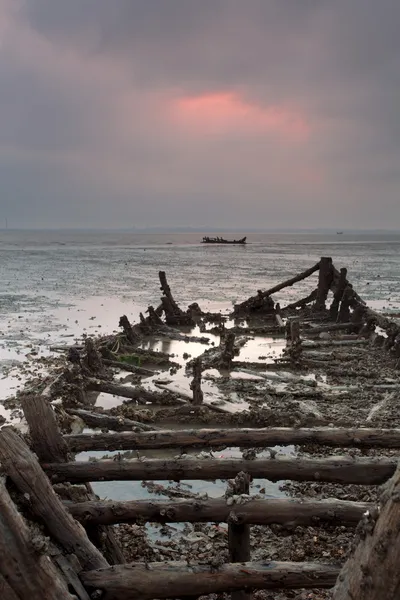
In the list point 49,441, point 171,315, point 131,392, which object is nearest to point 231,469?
point 49,441

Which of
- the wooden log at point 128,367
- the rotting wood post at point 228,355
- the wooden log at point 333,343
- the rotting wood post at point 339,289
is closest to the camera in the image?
the wooden log at point 128,367

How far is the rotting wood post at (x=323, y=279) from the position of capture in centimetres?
2170

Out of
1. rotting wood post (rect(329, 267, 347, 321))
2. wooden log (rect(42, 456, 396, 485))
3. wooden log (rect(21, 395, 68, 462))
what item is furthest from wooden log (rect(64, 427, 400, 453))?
rotting wood post (rect(329, 267, 347, 321))

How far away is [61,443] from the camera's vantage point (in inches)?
191

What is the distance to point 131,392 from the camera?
1079 cm

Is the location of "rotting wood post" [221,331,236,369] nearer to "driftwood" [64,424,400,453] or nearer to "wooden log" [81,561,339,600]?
"driftwood" [64,424,400,453]

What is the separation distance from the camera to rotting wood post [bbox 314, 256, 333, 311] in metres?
21.7

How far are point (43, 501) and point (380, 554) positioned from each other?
8.24 ft

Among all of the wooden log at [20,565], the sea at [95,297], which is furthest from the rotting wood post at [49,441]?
the sea at [95,297]

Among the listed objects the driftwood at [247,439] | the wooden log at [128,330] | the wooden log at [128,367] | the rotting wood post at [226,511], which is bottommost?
the wooden log at [128,367]

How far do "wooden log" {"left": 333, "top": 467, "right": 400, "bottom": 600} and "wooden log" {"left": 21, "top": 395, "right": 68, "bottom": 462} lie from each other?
289cm

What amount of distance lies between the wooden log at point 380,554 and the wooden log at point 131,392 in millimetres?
7887

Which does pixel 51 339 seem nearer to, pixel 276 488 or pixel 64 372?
pixel 64 372

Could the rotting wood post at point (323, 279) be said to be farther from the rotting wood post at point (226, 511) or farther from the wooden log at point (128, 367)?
the rotting wood post at point (226, 511)
